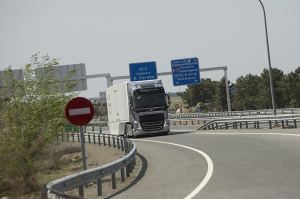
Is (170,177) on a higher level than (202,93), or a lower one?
lower

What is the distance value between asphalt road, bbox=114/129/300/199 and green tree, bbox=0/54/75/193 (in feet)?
12.4

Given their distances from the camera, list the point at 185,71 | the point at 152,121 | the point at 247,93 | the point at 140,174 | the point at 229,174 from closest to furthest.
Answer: the point at 229,174, the point at 140,174, the point at 152,121, the point at 185,71, the point at 247,93

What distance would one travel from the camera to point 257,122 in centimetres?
3572

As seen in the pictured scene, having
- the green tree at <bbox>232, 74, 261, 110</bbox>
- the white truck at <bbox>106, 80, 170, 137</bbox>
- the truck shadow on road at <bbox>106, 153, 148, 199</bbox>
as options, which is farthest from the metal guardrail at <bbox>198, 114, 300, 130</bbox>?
the green tree at <bbox>232, 74, 261, 110</bbox>

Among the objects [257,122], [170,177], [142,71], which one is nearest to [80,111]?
[170,177]

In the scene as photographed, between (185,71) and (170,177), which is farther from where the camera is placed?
(185,71)

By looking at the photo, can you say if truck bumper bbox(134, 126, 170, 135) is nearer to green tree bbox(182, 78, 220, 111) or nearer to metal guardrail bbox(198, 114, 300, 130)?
metal guardrail bbox(198, 114, 300, 130)

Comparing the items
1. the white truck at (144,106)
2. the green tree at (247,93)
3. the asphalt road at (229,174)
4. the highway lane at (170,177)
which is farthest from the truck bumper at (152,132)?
the green tree at (247,93)

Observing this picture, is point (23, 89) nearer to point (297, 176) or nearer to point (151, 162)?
point (151, 162)

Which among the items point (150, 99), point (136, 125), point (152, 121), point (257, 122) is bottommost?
point (257, 122)

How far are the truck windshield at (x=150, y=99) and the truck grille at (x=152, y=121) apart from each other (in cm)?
64

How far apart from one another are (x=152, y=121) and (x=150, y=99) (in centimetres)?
146

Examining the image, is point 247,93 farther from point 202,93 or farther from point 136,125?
point 136,125

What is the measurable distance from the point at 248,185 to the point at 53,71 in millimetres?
17534
